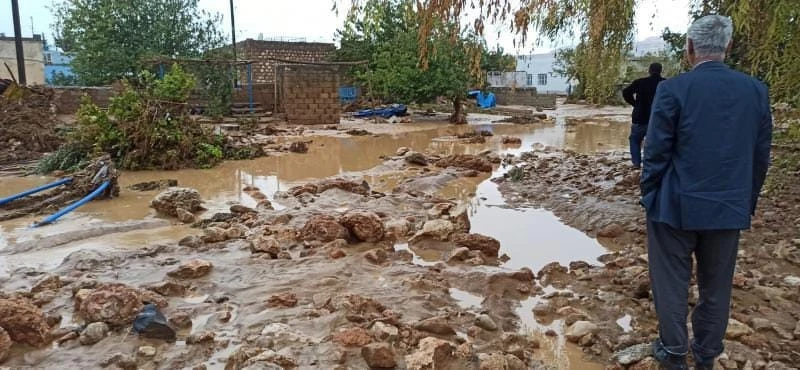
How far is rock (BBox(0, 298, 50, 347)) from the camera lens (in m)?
3.23

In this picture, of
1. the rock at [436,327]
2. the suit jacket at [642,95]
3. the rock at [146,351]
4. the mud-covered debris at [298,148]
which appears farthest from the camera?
the mud-covered debris at [298,148]

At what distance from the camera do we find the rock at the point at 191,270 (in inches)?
175

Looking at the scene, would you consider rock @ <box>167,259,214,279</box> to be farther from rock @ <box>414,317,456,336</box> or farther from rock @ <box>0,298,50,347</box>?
rock @ <box>414,317,456,336</box>

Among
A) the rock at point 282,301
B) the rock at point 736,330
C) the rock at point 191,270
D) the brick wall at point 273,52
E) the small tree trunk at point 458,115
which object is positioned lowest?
the rock at point 736,330

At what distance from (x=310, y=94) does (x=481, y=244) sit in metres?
15.9

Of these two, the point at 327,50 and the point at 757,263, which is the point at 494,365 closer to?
the point at 757,263

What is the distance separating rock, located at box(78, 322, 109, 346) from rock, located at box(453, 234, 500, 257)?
3092 mm

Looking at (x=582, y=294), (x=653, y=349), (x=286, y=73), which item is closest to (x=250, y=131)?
(x=286, y=73)

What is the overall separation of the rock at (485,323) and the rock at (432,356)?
0.48 metres

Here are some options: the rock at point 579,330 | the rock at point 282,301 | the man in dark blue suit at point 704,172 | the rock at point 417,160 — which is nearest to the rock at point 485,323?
the rock at point 579,330

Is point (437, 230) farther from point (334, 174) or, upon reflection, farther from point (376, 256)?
point (334, 174)

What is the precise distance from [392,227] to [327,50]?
28198mm

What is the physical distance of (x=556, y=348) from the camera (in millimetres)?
3385

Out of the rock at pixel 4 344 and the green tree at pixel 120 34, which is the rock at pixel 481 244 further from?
the green tree at pixel 120 34
